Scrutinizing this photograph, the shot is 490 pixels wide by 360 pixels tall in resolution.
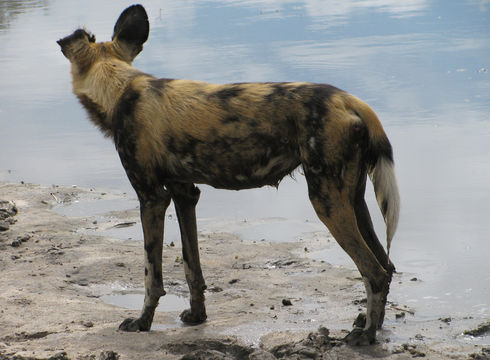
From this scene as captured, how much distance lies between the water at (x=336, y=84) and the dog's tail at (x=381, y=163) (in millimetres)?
814

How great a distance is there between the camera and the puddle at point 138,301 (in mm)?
5113

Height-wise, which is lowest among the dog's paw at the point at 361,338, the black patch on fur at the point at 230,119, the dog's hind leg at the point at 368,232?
the dog's paw at the point at 361,338

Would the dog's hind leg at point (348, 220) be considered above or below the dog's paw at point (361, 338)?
above

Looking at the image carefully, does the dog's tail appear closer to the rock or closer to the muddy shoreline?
the muddy shoreline

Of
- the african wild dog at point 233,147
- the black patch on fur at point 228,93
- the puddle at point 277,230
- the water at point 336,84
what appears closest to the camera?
the african wild dog at point 233,147

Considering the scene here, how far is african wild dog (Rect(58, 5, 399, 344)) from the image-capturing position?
4.09 m

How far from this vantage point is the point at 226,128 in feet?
14.1

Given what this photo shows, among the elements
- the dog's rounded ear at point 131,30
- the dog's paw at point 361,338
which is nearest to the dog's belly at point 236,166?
the dog's paw at point 361,338

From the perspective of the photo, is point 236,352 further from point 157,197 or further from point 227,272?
point 227,272

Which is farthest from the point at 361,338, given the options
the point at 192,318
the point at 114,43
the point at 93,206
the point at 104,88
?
the point at 93,206

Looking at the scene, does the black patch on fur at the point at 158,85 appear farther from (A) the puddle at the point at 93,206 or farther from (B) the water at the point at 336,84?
(A) the puddle at the point at 93,206

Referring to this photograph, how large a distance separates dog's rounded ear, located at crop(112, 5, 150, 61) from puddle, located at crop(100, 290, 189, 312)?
4.88 feet

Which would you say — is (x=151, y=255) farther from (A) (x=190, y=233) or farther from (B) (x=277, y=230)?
(B) (x=277, y=230)

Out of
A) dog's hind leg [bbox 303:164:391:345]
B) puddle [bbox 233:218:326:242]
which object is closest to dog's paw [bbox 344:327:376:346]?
dog's hind leg [bbox 303:164:391:345]
